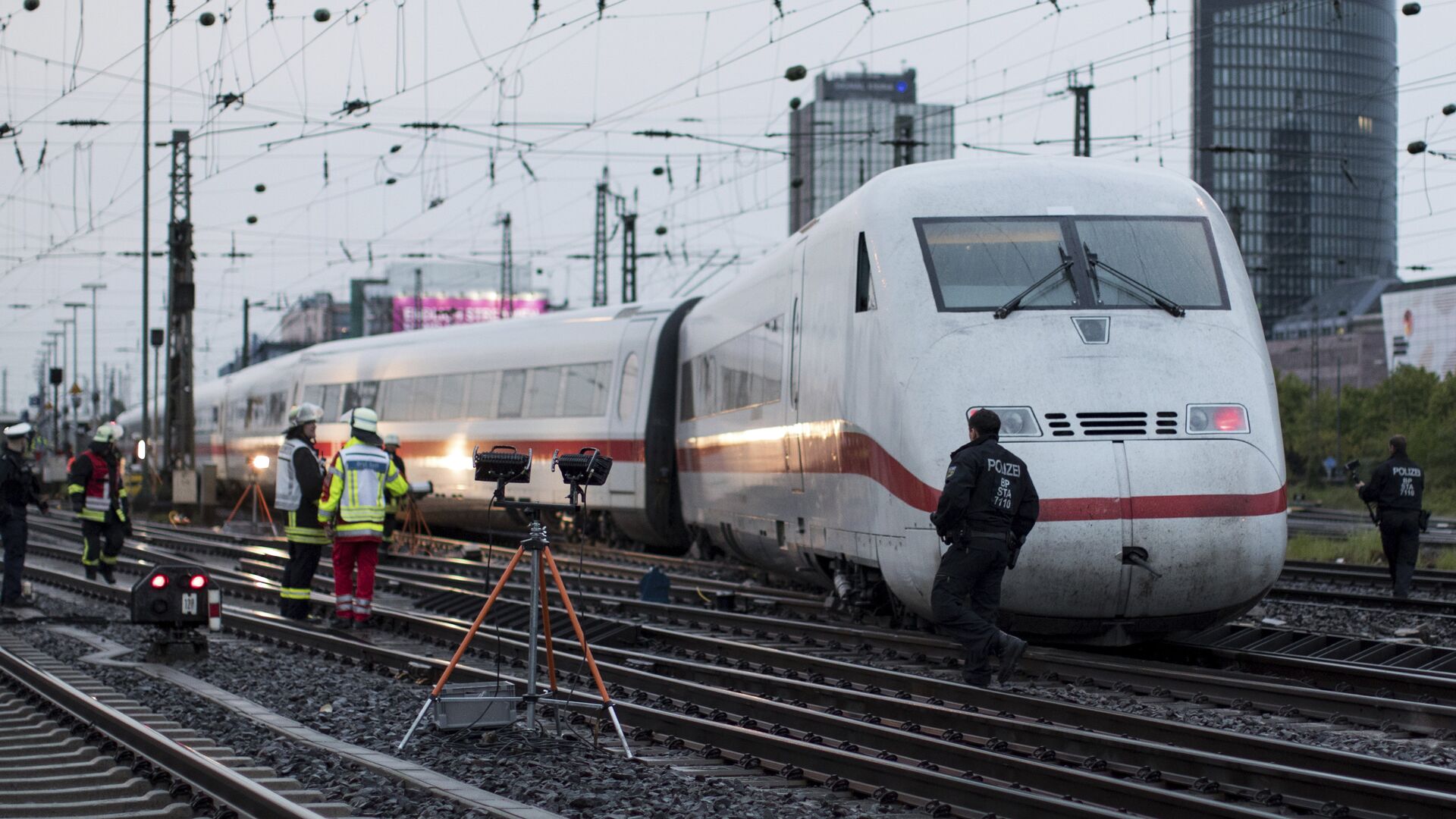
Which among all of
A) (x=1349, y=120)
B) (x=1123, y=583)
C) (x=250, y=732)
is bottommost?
(x=250, y=732)

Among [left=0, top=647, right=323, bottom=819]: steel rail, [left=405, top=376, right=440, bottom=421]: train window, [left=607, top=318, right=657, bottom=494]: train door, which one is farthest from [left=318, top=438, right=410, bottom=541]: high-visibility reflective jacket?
[left=405, top=376, right=440, bottom=421]: train window

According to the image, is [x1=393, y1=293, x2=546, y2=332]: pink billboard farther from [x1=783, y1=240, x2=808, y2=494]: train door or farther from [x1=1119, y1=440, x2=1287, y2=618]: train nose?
[x1=1119, y1=440, x2=1287, y2=618]: train nose

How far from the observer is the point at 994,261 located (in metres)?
10.8

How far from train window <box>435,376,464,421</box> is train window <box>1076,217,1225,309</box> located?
16168 mm

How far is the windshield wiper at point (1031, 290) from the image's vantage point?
1036 cm

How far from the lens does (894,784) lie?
272 inches

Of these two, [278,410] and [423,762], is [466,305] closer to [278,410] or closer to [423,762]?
[278,410]

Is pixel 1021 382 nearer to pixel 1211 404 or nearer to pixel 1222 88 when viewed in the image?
pixel 1211 404

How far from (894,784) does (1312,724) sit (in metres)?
2.54

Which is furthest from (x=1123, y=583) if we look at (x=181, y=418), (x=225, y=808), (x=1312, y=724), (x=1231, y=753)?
(x=181, y=418)

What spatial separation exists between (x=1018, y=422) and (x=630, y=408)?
11831 millimetres

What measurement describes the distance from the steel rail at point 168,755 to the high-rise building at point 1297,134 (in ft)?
508

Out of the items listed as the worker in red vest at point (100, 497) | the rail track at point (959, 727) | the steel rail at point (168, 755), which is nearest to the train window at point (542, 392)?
the worker in red vest at point (100, 497)

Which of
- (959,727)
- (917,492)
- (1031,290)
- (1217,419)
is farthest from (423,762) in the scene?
(1217,419)
